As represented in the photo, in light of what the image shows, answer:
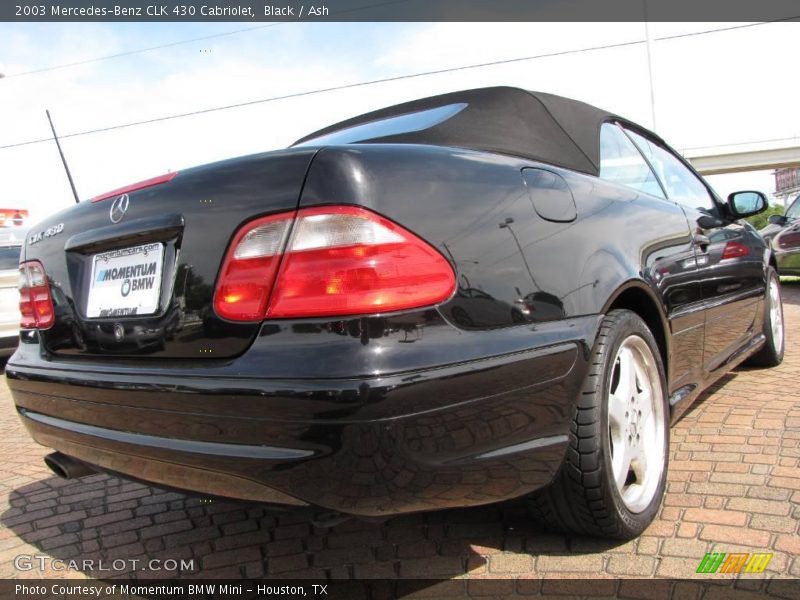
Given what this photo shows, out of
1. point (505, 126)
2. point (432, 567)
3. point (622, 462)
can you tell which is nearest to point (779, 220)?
point (505, 126)

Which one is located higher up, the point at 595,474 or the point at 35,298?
the point at 35,298

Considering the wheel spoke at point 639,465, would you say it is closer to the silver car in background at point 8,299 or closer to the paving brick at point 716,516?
the paving brick at point 716,516

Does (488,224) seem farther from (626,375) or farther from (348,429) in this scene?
(626,375)

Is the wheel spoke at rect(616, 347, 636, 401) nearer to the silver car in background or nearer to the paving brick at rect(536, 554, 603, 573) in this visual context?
the paving brick at rect(536, 554, 603, 573)

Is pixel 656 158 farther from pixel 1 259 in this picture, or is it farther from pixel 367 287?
pixel 1 259

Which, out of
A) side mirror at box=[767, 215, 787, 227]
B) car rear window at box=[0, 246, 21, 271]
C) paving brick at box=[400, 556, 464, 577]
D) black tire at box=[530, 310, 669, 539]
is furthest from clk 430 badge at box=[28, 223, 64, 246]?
side mirror at box=[767, 215, 787, 227]

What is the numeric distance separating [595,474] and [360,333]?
0.87 meters

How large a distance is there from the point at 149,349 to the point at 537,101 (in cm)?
168

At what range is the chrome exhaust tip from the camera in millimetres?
2029

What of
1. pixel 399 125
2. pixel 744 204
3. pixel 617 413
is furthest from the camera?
pixel 744 204

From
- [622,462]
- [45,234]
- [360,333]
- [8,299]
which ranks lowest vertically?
[622,462]

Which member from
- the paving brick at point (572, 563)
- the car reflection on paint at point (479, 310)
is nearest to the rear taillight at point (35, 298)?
the car reflection on paint at point (479, 310)

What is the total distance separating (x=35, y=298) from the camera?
6.99 ft

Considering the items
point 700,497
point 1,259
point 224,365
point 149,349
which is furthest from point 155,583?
point 1,259
